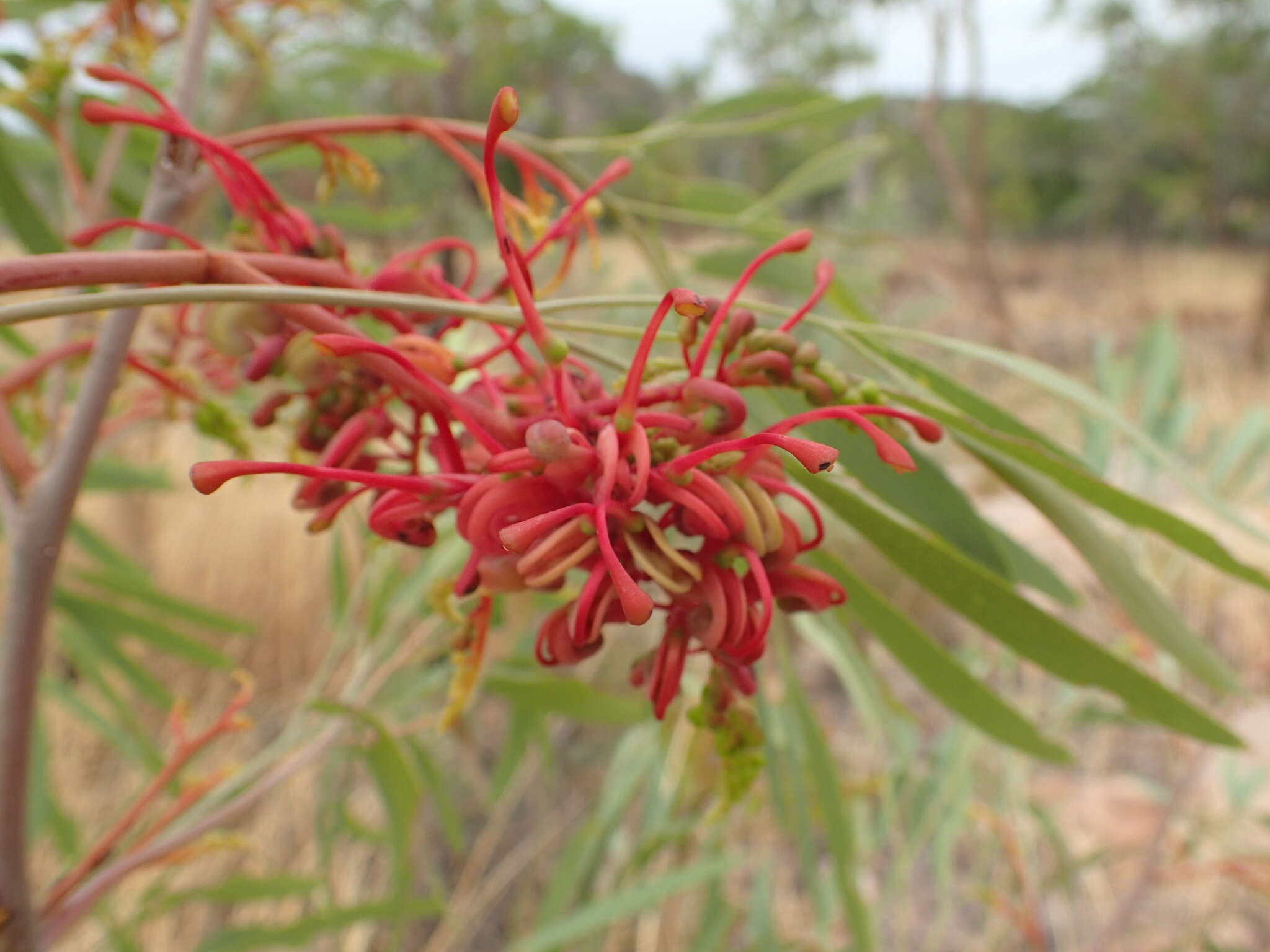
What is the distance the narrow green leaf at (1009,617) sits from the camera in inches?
8.5

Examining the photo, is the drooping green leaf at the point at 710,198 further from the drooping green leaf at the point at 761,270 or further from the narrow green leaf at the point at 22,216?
the narrow green leaf at the point at 22,216

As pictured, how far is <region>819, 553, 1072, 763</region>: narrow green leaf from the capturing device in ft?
0.84

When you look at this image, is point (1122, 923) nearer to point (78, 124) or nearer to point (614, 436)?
point (614, 436)

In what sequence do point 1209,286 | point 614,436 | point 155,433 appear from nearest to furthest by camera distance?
point 614,436
point 155,433
point 1209,286

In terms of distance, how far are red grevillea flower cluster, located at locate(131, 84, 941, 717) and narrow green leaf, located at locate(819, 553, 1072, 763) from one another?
0.07 m

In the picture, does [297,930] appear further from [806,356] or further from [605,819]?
[806,356]

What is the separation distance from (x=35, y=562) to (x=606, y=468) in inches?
6.8

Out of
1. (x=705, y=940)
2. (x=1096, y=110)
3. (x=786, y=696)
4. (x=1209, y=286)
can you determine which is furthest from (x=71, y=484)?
(x=1096, y=110)

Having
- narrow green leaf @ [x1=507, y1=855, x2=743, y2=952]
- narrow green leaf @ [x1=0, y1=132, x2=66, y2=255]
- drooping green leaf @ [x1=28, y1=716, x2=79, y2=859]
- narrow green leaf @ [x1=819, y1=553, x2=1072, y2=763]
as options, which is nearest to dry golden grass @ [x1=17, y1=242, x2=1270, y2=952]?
drooping green leaf @ [x1=28, y1=716, x2=79, y2=859]

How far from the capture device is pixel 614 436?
161mm

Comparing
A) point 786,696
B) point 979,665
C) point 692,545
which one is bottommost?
point 979,665

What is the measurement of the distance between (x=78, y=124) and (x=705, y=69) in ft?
27.8

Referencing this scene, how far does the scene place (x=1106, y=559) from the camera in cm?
22

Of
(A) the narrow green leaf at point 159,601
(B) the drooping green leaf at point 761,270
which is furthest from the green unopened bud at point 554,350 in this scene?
(A) the narrow green leaf at point 159,601
